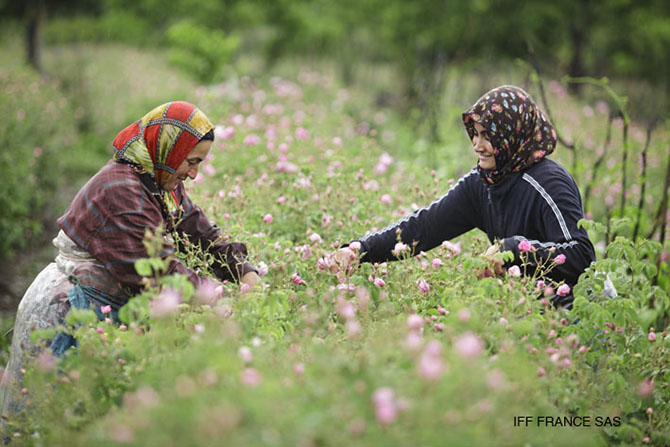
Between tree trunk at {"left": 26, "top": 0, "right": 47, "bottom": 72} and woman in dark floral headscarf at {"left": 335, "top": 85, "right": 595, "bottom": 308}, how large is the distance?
11096 millimetres

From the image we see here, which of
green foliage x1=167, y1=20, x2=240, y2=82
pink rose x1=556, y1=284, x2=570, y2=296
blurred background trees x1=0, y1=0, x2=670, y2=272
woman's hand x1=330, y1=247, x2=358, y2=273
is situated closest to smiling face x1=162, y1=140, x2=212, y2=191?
woman's hand x1=330, y1=247, x2=358, y2=273

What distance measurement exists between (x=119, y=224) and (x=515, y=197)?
1.78m

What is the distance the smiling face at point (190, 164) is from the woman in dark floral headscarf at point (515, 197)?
730 mm

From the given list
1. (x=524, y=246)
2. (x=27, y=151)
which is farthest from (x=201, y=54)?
(x=524, y=246)

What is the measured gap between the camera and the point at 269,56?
18750mm

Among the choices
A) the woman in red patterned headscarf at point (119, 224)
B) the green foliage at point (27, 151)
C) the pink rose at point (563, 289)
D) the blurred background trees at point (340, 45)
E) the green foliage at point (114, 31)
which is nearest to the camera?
the pink rose at point (563, 289)

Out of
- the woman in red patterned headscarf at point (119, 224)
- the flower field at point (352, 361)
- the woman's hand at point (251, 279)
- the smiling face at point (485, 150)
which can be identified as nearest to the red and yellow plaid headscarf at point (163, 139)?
the woman in red patterned headscarf at point (119, 224)

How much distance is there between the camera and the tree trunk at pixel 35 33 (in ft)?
39.1

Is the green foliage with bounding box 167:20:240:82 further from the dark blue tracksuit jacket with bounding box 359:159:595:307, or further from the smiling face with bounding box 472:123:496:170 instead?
the smiling face with bounding box 472:123:496:170

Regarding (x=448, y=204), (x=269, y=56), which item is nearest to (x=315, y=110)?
(x=448, y=204)

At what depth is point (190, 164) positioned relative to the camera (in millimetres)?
2635

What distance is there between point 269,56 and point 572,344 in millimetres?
17814

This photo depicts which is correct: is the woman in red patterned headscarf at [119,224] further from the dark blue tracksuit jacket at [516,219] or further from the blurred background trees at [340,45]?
the blurred background trees at [340,45]

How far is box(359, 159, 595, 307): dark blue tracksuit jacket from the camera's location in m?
2.71
